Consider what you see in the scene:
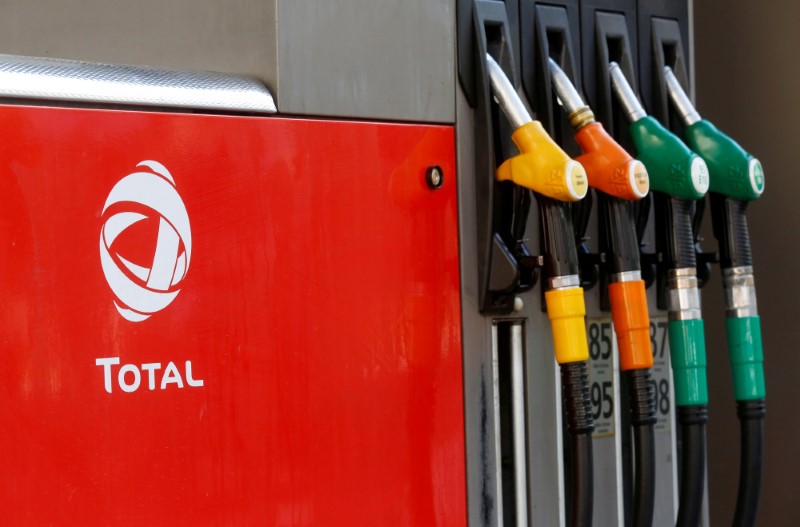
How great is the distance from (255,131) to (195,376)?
313mm

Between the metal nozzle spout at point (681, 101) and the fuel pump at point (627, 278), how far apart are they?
234mm

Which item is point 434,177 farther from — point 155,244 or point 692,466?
point 692,466

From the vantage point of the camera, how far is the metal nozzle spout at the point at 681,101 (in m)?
1.92

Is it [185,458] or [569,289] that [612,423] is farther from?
[185,458]

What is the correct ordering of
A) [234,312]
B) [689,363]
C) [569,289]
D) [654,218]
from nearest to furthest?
[234,312] < [569,289] < [689,363] < [654,218]

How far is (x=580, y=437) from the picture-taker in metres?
1.64

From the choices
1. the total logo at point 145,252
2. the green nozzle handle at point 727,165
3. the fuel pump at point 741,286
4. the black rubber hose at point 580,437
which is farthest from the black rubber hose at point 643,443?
the total logo at point 145,252

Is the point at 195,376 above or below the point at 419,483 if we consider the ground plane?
above

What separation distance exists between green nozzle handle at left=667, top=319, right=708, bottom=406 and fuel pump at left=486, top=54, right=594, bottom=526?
211mm

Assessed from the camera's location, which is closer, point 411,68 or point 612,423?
point 411,68

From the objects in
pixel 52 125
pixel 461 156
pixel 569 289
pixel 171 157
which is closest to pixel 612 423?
pixel 569 289

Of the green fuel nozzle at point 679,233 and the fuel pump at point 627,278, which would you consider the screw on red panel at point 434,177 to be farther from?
the green fuel nozzle at point 679,233

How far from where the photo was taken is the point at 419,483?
1.64m

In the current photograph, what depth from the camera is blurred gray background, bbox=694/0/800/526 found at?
7.48ft
